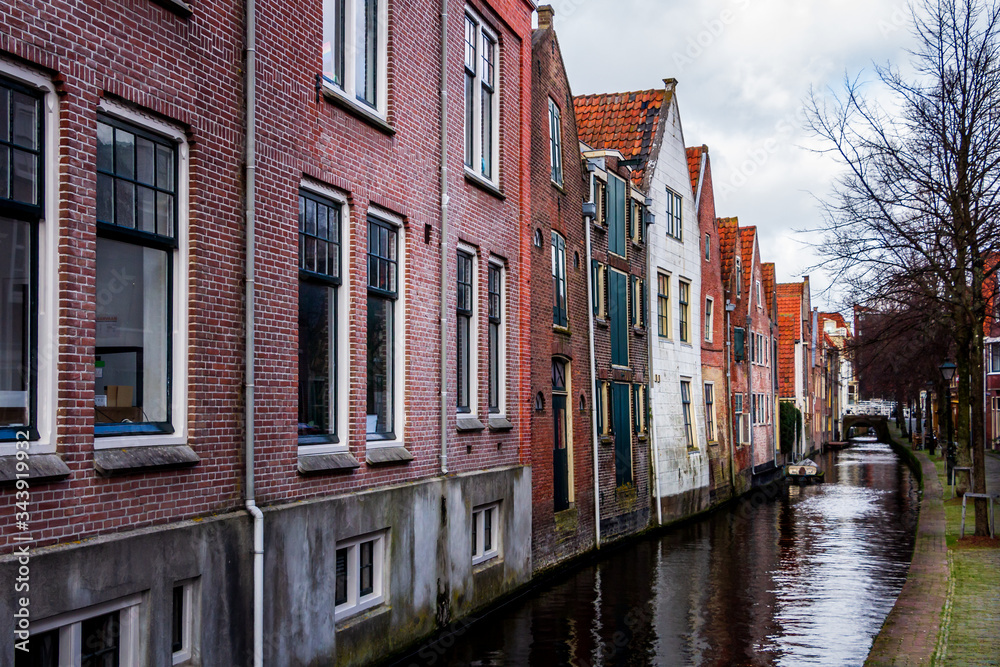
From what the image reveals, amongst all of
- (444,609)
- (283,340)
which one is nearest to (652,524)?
(444,609)

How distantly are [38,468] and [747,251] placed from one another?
39211 millimetres

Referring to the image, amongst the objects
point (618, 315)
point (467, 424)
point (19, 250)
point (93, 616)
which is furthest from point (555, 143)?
point (93, 616)

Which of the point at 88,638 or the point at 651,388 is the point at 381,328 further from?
the point at 651,388

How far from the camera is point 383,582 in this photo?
10898mm

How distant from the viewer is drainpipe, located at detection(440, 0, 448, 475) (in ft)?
42.1

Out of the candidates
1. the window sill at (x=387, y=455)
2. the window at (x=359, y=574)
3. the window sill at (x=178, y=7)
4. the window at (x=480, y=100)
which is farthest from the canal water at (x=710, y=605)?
the window sill at (x=178, y=7)

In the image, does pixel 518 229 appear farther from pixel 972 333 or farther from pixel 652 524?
pixel 652 524

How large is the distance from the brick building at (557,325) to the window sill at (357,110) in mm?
5905

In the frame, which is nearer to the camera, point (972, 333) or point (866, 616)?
point (866, 616)

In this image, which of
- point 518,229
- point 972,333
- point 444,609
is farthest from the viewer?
point 972,333

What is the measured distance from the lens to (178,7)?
780 centimetres

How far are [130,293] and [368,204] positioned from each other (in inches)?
152
